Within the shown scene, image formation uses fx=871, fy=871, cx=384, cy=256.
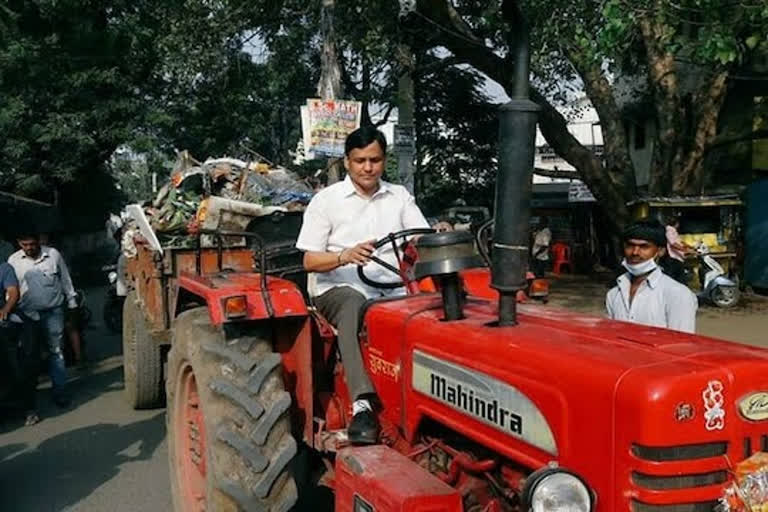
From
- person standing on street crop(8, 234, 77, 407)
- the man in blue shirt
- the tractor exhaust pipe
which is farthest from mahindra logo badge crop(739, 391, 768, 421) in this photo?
person standing on street crop(8, 234, 77, 407)

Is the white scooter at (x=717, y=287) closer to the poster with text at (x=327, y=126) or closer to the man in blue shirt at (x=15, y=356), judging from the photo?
the poster with text at (x=327, y=126)

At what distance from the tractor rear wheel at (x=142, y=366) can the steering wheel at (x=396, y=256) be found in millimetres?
3543

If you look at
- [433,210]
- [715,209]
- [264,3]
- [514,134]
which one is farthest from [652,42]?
[514,134]

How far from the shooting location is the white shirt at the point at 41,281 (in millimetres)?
8234

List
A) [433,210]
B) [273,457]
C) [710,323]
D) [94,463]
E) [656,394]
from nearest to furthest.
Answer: [656,394], [273,457], [94,463], [710,323], [433,210]

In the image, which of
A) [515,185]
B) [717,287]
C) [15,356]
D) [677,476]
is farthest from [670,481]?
[717,287]

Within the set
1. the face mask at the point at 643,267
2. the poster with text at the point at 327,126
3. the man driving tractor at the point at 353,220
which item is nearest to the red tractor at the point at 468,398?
the man driving tractor at the point at 353,220

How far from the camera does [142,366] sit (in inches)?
299

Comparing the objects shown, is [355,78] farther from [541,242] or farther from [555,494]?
[555,494]

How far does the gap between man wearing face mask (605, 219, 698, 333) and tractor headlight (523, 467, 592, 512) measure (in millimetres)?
2080

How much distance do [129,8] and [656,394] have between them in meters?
21.9

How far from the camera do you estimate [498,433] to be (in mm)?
2938

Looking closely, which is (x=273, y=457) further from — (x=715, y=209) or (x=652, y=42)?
(x=715, y=209)

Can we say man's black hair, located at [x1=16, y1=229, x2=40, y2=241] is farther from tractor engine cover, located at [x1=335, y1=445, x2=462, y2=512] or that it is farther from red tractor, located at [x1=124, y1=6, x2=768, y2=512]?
tractor engine cover, located at [x1=335, y1=445, x2=462, y2=512]
